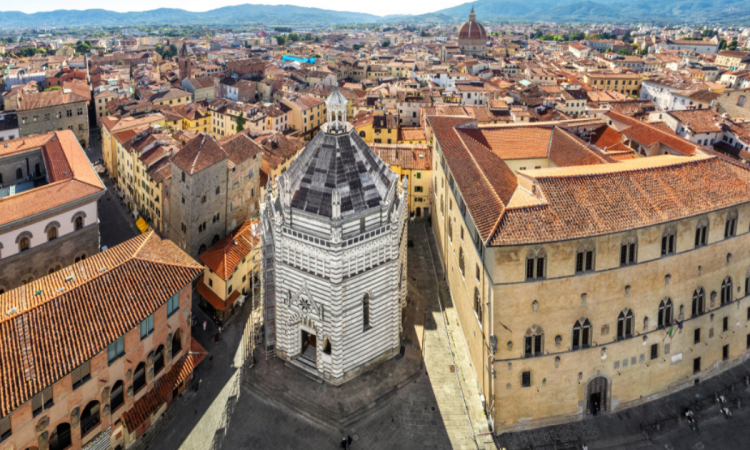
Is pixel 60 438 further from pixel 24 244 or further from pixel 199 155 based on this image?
pixel 199 155

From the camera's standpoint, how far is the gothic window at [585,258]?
31.4 meters

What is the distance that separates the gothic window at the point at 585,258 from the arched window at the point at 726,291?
12.1 meters

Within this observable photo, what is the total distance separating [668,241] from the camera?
109 feet

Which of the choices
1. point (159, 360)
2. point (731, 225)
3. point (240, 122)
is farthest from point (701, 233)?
point (240, 122)

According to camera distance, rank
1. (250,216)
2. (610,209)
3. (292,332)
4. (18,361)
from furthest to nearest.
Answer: (250,216), (292,332), (610,209), (18,361)

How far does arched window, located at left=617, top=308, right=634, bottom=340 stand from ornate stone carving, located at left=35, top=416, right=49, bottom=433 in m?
32.9

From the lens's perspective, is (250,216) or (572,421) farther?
(250,216)

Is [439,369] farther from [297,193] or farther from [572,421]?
[297,193]

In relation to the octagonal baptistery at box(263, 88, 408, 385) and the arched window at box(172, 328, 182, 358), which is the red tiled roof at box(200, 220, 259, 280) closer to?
the arched window at box(172, 328, 182, 358)

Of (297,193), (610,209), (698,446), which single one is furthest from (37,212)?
(698,446)

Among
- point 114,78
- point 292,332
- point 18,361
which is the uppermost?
point 114,78

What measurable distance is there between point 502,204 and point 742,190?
16.8m

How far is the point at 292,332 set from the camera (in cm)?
3675

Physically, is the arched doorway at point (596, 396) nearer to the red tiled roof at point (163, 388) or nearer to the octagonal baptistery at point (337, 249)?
the octagonal baptistery at point (337, 249)
